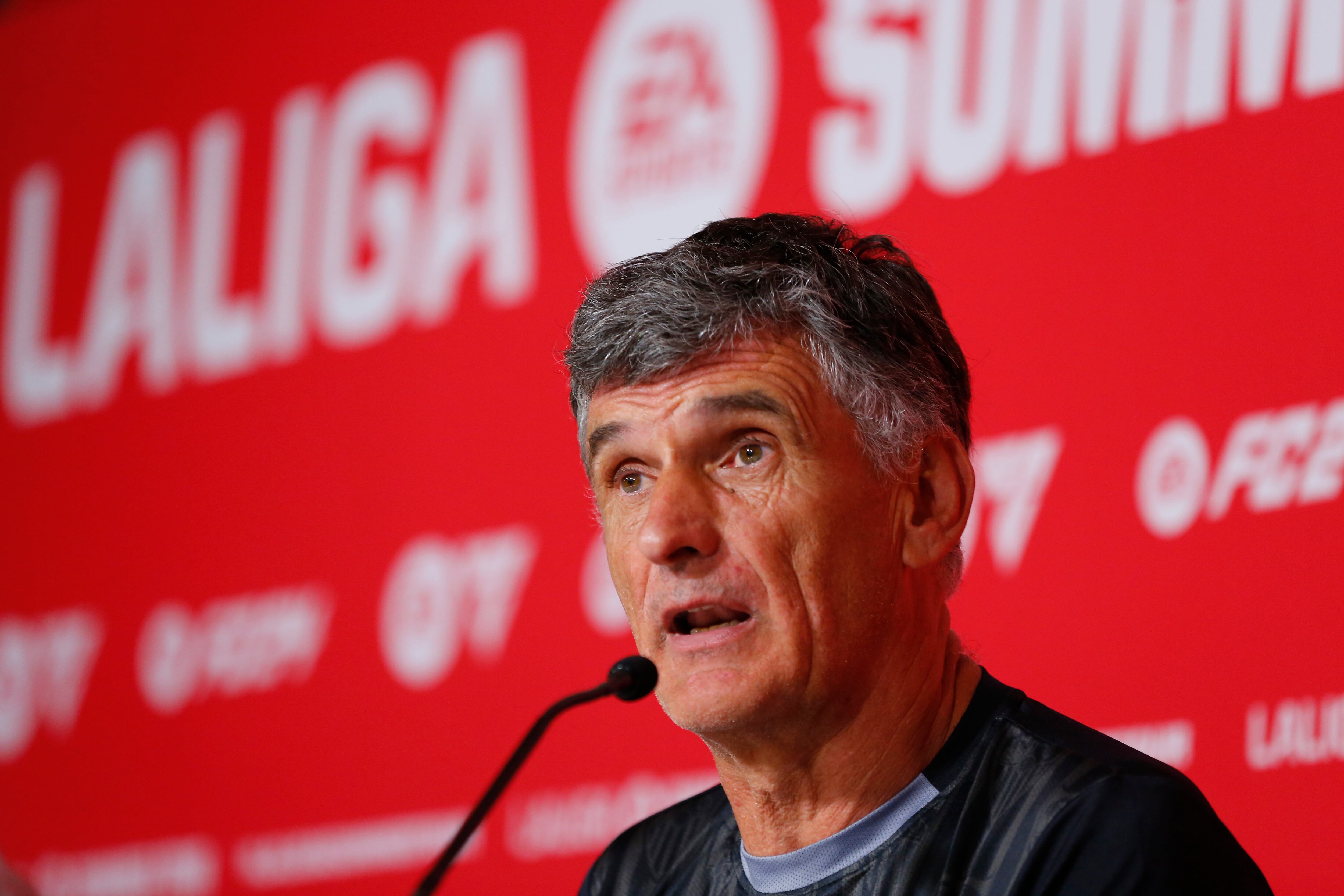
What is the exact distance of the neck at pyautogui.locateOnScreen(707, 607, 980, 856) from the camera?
1.70m

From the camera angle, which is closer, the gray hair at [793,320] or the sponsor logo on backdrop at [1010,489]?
the gray hair at [793,320]

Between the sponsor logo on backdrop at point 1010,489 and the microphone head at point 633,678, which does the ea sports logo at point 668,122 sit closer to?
the sponsor logo on backdrop at point 1010,489

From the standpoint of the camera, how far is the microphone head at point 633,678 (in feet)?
5.15

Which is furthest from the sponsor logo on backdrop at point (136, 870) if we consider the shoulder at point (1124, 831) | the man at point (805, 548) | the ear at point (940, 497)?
the shoulder at point (1124, 831)

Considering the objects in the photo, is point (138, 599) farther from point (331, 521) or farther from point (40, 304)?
point (40, 304)

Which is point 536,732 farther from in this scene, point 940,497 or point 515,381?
point 515,381

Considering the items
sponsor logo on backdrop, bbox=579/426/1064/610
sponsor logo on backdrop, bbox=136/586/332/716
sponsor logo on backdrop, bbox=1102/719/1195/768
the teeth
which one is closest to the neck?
the teeth

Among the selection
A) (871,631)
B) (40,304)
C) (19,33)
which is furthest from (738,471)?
(19,33)

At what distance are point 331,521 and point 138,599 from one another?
2.04 ft

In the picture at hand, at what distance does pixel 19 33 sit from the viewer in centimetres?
433

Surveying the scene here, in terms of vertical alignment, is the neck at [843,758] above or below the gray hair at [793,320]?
below

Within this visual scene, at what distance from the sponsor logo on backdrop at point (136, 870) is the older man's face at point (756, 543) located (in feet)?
7.26

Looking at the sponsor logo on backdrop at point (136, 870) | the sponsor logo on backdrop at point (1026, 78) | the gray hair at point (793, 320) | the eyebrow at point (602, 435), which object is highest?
the sponsor logo on backdrop at point (1026, 78)

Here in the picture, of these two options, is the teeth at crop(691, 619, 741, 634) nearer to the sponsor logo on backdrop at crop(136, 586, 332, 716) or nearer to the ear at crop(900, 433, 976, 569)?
the ear at crop(900, 433, 976, 569)
